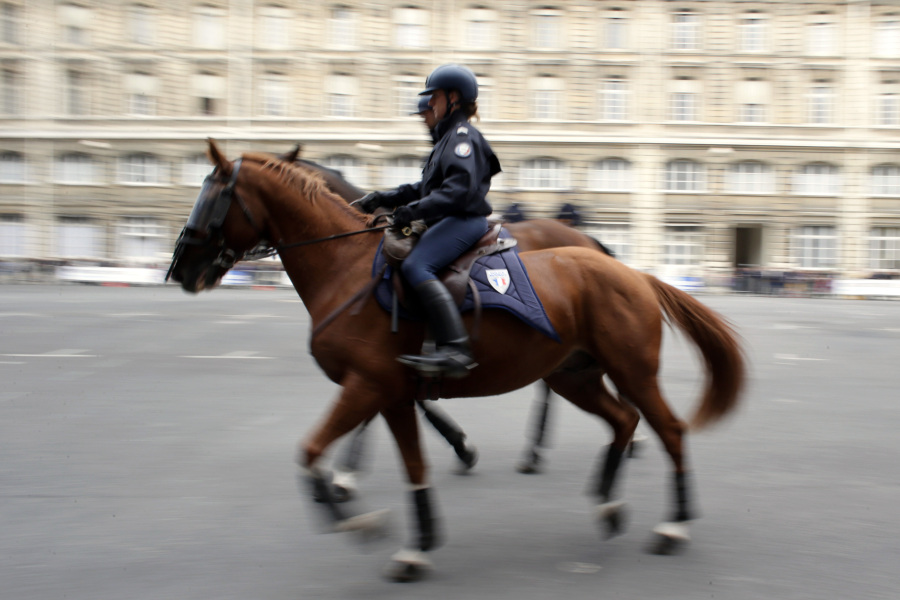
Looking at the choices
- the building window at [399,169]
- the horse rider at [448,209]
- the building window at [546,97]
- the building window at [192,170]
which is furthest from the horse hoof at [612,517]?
the building window at [192,170]

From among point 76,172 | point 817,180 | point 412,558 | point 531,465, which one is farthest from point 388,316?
point 76,172

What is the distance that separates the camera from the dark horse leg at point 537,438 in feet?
19.0

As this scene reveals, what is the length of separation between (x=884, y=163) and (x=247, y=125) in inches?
1187

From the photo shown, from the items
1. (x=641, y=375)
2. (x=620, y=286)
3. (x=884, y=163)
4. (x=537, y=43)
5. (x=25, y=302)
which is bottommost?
(x=25, y=302)

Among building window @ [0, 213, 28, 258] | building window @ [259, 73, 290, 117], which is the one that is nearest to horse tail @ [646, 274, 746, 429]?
building window @ [259, 73, 290, 117]

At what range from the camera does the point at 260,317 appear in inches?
688

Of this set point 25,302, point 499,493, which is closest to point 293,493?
point 499,493

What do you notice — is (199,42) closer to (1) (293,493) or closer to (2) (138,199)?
(2) (138,199)

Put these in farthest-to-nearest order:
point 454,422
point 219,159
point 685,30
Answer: point 685,30
point 454,422
point 219,159

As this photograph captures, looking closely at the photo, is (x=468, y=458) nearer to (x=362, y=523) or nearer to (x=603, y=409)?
(x=603, y=409)

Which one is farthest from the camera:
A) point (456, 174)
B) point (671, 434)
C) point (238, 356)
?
point (238, 356)

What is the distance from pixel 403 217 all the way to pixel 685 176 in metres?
36.3

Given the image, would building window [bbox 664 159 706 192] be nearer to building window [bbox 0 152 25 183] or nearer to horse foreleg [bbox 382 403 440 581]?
building window [bbox 0 152 25 183]

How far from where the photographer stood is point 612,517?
4371mm
